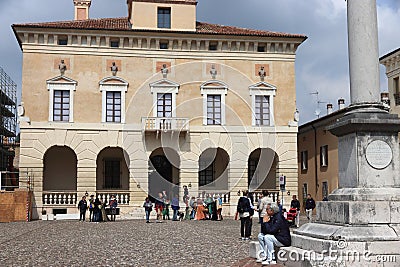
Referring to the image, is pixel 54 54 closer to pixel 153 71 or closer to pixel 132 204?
pixel 153 71

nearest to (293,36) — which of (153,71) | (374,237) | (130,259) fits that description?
(153,71)

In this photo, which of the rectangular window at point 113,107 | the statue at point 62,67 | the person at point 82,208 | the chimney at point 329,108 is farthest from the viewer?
the chimney at point 329,108

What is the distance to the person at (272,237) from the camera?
987 centimetres

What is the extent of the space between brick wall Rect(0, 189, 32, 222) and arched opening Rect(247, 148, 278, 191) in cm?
1374

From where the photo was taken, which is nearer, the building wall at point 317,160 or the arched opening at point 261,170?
the arched opening at point 261,170

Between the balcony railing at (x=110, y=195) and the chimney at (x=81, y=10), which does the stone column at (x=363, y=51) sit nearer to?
the balcony railing at (x=110, y=195)

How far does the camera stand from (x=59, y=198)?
31484mm

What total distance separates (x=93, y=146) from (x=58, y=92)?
3.73 meters

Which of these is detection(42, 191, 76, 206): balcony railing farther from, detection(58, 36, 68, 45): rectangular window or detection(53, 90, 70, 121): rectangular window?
detection(58, 36, 68, 45): rectangular window

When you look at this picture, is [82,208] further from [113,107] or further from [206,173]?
[206,173]

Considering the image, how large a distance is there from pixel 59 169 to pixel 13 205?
481 centimetres

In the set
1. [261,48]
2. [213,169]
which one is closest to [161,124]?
[213,169]

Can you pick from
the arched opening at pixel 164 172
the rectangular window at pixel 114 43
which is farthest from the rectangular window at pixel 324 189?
the rectangular window at pixel 114 43

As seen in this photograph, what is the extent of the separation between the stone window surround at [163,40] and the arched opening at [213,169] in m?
6.37
